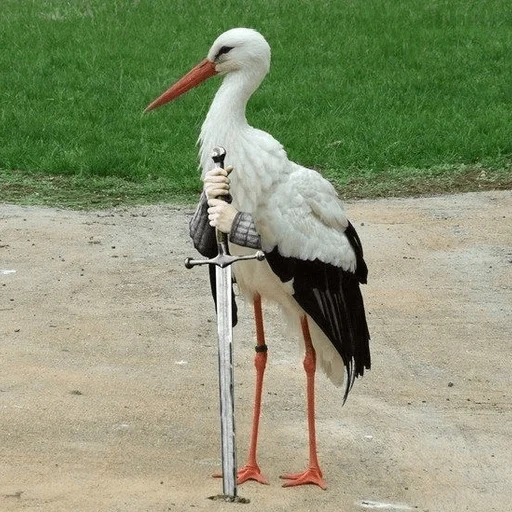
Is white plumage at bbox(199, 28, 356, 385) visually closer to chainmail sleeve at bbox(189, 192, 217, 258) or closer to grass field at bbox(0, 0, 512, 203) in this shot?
chainmail sleeve at bbox(189, 192, 217, 258)

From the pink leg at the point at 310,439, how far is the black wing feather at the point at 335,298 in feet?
0.60

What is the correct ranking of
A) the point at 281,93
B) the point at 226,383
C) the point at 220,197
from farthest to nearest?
the point at 281,93 → the point at 220,197 → the point at 226,383

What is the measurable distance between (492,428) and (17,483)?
7.19 feet

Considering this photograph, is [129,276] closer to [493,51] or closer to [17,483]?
[17,483]

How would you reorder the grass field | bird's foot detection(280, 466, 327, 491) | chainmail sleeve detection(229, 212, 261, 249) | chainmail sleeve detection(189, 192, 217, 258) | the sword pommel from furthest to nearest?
1. the grass field
2. bird's foot detection(280, 466, 327, 491)
3. chainmail sleeve detection(189, 192, 217, 258)
4. chainmail sleeve detection(229, 212, 261, 249)
5. the sword pommel

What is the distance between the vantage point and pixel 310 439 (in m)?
5.86

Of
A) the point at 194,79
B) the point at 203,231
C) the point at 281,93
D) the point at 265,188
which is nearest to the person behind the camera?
the point at 203,231

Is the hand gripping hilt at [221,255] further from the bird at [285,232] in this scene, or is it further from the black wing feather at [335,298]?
the black wing feather at [335,298]

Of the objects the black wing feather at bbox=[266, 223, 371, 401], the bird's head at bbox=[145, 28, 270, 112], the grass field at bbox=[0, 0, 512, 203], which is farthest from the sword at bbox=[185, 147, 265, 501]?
the grass field at bbox=[0, 0, 512, 203]

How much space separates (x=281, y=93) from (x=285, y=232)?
28.1 feet

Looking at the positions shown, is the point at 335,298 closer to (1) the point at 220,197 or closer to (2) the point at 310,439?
(2) the point at 310,439

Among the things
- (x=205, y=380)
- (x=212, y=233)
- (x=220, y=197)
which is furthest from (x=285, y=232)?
(x=205, y=380)

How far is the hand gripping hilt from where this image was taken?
16.6ft

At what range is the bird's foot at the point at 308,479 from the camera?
18.8 feet
